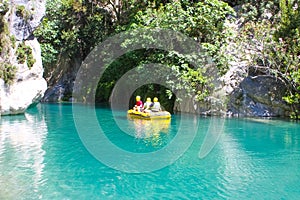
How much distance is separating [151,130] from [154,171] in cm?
651

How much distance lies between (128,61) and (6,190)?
62.6ft

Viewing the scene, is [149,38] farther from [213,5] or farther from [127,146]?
[127,146]

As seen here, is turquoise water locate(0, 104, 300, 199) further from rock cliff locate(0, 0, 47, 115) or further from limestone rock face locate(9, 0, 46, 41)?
limestone rock face locate(9, 0, 46, 41)

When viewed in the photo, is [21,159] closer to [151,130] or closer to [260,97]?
[151,130]

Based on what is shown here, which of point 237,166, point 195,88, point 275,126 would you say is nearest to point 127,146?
point 237,166

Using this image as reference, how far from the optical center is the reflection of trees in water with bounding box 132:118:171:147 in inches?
515

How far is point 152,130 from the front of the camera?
15695 mm

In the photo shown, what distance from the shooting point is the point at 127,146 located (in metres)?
12.2

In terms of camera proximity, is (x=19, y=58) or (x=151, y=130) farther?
(x=19, y=58)

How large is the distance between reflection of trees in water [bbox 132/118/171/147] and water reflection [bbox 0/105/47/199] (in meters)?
3.89

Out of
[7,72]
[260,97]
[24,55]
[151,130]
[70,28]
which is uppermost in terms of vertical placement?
[70,28]

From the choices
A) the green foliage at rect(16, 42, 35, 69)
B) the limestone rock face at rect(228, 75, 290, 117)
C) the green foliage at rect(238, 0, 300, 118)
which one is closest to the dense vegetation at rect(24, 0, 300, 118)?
the green foliage at rect(238, 0, 300, 118)

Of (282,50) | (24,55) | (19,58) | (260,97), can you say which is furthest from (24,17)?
(282,50)

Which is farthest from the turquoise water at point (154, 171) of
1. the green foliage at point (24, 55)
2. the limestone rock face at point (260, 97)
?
the green foliage at point (24, 55)
